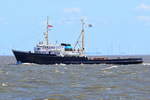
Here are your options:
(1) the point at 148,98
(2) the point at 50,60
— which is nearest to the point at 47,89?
(1) the point at 148,98

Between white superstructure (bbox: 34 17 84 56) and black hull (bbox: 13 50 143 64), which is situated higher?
white superstructure (bbox: 34 17 84 56)

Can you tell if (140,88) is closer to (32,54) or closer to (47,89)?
(47,89)

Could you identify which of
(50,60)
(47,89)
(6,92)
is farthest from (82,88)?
(50,60)

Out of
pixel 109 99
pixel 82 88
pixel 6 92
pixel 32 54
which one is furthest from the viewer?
pixel 32 54

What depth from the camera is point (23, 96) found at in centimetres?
3803

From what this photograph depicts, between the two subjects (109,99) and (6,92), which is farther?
(6,92)

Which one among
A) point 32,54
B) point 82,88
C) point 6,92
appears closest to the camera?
point 6,92

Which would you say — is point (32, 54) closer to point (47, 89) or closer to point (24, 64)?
point (24, 64)

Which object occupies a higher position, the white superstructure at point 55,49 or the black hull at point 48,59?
the white superstructure at point 55,49

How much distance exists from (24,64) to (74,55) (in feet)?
35.9

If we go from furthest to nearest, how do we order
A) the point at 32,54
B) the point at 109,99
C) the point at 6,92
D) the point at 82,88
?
the point at 32,54, the point at 82,88, the point at 6,92, the point at 109,99

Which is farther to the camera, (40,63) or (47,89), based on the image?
(40,63)

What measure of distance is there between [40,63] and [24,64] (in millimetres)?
3434

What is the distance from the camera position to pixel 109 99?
118ft
